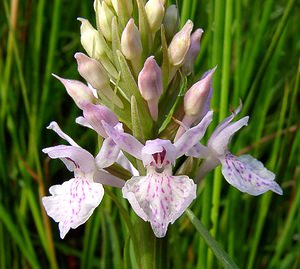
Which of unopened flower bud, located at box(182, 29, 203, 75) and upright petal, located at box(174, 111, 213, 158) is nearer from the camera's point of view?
upright petal, located at box(174, 111, 213, 158)

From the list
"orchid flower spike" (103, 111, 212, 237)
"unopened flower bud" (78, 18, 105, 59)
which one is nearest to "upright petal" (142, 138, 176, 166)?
"orchid flower spike" (103, 111, 212, 237)

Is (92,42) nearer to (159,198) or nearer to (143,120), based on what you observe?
(143,120)

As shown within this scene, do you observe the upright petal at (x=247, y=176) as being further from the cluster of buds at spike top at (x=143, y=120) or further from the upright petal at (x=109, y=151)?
the upright petal at (x=109, y=151)

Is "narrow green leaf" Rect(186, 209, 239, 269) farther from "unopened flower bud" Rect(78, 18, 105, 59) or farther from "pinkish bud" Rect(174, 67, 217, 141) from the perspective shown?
"unopened flower bud" Rect(78, 18, 105, 59)

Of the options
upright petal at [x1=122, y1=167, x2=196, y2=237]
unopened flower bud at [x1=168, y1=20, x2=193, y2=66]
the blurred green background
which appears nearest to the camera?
upright petal at [x1=122, y1=167, x2=196, y2=237]

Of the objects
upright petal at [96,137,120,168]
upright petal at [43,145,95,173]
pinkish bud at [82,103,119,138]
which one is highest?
pinkish bud at [82,103,119,138]

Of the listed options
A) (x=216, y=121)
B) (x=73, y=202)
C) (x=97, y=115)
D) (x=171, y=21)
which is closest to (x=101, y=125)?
(x=97, y=115)
